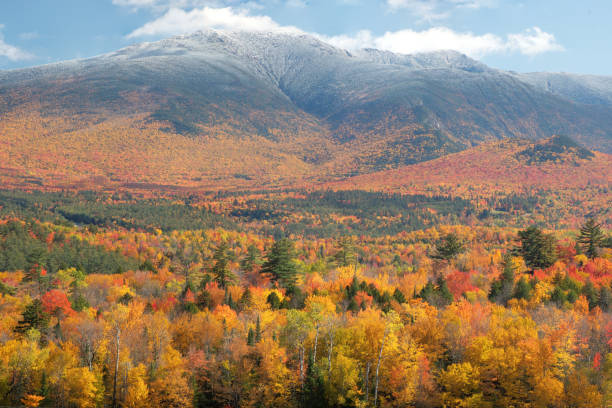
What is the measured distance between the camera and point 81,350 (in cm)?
6059

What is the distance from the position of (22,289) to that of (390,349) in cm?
8328

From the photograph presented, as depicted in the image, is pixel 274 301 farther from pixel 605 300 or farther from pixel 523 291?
pixel 605 300

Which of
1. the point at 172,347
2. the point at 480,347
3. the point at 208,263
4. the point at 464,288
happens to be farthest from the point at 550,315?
the point at 208,263

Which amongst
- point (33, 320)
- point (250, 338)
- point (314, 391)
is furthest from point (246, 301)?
point (33, 320)

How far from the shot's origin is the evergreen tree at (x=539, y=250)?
9975 cm

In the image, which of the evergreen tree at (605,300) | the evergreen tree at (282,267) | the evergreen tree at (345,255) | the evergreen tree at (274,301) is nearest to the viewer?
the evergreen tree at (605,300)

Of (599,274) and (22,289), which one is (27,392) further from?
(599,274)

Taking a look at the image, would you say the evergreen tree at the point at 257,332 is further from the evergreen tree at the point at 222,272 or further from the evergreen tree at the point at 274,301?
the evergreen tree at the point at 222,272

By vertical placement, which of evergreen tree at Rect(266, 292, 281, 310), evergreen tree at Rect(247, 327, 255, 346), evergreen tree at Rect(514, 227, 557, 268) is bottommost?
evergreen tree at Rect(266, 292, 281, 310)

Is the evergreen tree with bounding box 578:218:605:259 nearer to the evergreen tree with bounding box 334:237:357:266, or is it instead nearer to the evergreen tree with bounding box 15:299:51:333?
the evergreen tree with bounding box 334:237:357:266

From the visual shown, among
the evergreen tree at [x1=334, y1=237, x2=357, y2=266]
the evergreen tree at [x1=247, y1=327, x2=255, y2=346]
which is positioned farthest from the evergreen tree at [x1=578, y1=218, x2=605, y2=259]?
the evergreen tree at [x1=247, y1=327, x2=255, y2=346]

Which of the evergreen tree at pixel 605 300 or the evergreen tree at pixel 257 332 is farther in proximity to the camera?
the evergreen tree at pixel 605 300

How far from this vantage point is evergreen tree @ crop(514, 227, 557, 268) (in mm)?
99750

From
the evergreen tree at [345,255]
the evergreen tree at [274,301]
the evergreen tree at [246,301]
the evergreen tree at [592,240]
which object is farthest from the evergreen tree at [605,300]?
the evergreen tree at [345,255]
